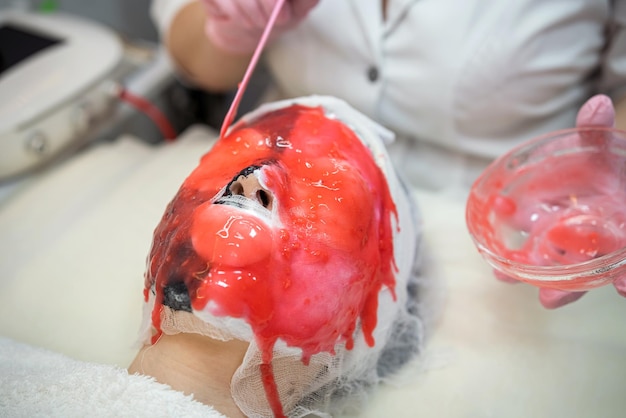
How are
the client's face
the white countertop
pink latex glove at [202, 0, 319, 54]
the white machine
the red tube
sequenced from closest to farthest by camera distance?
the client's face → the white countertop → pink latex glove at [202, 0, 319, 54] → the white machine → the red tube

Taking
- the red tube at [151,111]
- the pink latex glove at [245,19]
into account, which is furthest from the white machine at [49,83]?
the pink latex glove at [245,19]

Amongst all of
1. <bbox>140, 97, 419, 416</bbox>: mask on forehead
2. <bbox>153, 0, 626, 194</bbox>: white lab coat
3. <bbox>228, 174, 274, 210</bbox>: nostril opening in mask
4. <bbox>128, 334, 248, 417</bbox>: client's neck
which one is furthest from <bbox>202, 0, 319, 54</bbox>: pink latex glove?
<bbox>128, 334, 248, 417</bbox>: client's neck

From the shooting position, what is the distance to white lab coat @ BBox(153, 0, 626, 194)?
2.24 ft

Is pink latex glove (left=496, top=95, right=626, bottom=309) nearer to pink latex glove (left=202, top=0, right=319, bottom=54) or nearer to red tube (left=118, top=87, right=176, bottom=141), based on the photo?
pink latex glove (left=202, top=0, right=319, bottom=54)

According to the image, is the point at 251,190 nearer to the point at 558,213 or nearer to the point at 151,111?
the point at 558,213

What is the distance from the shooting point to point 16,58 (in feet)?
3.02

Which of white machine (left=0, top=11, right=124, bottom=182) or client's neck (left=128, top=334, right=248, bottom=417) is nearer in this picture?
client's neck (left=128, top=334, right=248, bottom=417)

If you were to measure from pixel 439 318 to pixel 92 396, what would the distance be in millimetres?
357

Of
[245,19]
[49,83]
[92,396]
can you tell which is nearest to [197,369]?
[92,396]

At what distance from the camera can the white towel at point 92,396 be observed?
436 mm

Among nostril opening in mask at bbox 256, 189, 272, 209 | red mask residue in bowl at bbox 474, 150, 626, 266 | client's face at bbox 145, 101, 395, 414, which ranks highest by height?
nostril opening in mask at bbox 256, 189, 272, 209

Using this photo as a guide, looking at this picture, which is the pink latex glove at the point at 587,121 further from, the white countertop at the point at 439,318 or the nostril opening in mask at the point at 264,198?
the nostril opening in mask at the point at 264,198

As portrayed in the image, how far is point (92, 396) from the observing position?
0.44 m

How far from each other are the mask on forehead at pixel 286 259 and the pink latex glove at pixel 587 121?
149 mm
